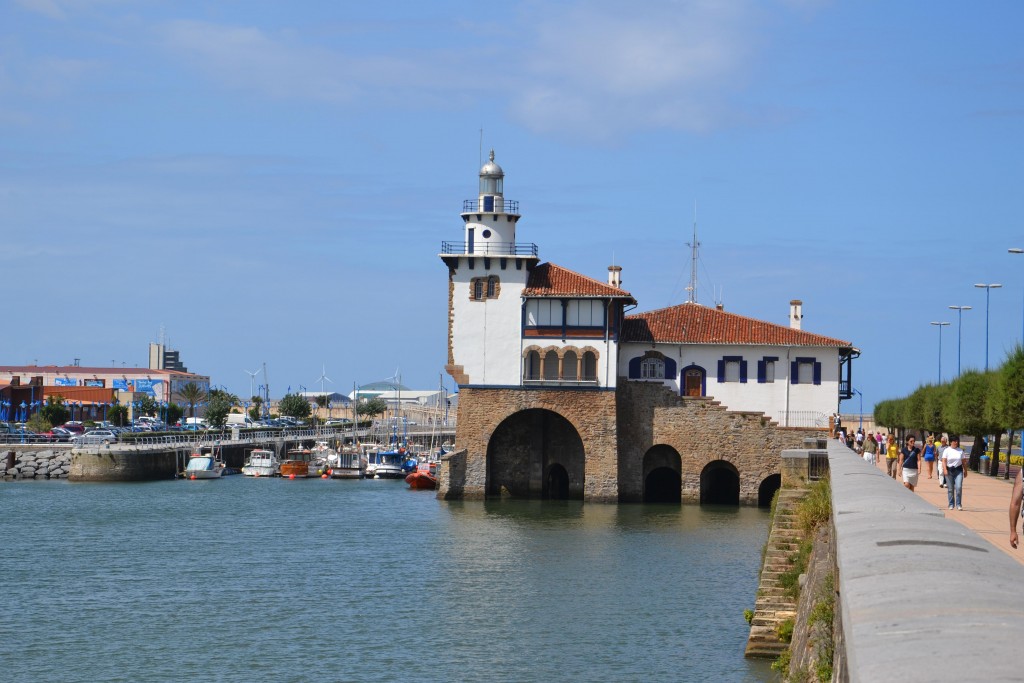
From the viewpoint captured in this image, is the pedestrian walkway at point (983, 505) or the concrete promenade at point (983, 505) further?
the pedestrian walkway at point (983, 505)

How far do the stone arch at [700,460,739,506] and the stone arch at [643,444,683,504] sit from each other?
124cm

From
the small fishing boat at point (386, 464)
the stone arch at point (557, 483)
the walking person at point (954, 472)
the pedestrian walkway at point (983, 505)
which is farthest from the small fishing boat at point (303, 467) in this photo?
the walking person at point (954, 472)

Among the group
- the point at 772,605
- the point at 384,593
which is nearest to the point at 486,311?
the point at 384,593

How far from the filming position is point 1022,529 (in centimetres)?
2020

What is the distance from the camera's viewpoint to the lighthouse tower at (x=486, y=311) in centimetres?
5597

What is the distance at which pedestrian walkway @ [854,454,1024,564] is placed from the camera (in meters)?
19.0

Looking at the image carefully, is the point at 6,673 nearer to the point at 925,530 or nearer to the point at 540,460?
the point at 925,530

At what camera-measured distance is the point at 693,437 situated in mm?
55594

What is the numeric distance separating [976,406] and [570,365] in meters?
16.6

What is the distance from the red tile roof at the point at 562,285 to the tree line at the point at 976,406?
45.7ft

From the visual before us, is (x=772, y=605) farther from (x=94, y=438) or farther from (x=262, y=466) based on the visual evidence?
(x=94, y=438)

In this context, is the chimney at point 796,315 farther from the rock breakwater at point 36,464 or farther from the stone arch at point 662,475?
the rock breakwater at point 36,464

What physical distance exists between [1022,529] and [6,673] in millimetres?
17488

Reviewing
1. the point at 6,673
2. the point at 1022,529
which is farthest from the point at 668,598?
the point at 6,673
